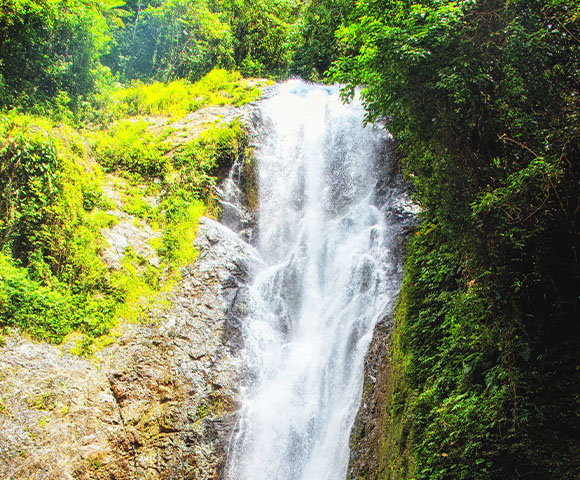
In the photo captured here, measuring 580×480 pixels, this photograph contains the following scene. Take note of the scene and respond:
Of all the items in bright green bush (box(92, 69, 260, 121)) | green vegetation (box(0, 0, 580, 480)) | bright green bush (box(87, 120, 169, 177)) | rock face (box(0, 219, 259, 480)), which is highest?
bright green bush (box(92, 69, 260, 121))

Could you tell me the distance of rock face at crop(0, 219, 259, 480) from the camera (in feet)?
20.8

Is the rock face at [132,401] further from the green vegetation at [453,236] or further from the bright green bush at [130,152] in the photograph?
the bright green bush at [130,152]

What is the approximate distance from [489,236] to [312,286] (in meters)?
6.11

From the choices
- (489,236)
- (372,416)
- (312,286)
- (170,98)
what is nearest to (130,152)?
(170,98)

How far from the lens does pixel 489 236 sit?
4.12 m

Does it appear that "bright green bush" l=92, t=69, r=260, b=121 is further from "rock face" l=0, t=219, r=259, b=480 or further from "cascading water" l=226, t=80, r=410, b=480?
"rock face" l=0, t=219, r=259, b=480

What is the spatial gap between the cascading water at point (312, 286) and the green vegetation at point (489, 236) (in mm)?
2410

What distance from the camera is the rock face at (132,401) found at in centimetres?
633

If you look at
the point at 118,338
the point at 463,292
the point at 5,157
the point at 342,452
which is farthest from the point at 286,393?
the point at 5,157

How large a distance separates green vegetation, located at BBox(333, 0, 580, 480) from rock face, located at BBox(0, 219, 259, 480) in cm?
400

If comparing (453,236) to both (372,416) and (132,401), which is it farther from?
(132,401)

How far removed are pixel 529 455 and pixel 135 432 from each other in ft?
21.1

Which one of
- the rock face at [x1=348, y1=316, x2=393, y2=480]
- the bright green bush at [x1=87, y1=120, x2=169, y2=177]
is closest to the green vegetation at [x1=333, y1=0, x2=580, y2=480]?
the rock face at [x1=348, y1=316, x2=393, y2=480]

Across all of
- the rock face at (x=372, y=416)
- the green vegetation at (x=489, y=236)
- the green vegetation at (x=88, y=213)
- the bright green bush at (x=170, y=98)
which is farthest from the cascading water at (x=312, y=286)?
the green vegetation at (x=489, y=236)
